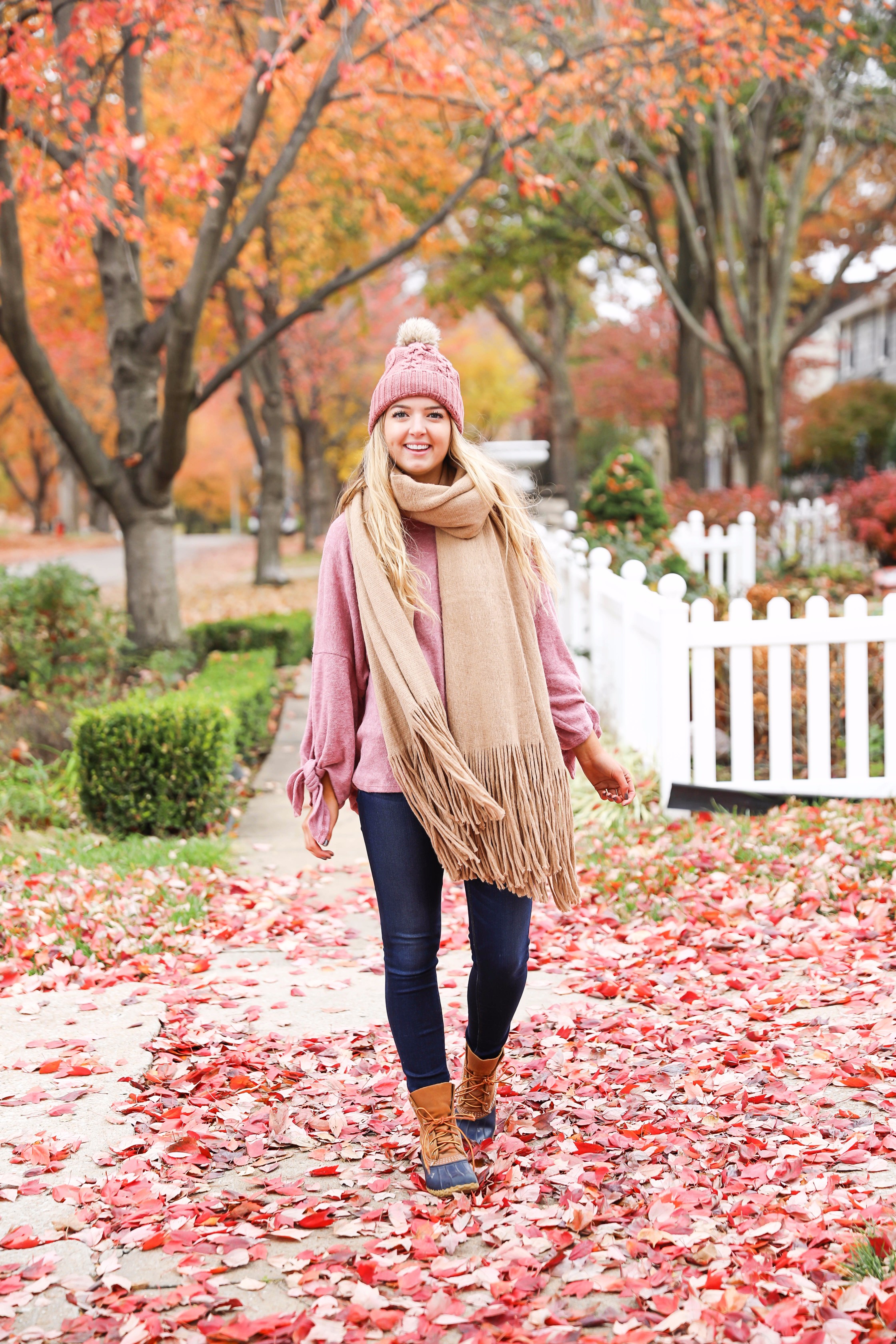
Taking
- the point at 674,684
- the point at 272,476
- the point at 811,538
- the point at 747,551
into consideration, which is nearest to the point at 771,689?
the point at 674,684

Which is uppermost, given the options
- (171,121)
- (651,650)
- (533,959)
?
(171,121)

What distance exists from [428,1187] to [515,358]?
3345cm

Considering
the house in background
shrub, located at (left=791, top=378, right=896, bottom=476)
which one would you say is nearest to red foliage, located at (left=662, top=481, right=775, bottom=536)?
shrub, located at (left=791, top=378, right=896, bottom=476)

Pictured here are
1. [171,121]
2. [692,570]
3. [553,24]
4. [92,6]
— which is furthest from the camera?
[171,121]

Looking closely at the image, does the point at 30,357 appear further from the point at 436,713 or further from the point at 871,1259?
the point at 871,1259

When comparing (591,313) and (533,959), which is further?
(591,313)

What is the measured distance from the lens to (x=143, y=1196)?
278cm

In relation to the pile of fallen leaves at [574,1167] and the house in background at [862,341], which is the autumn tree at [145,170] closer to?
the pile of fallen leaves at [574,1167]

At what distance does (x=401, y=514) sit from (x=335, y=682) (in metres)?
0.42

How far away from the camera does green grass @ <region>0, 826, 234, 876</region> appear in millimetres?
5438

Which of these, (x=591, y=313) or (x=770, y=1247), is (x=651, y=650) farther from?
(x=591, y=313)

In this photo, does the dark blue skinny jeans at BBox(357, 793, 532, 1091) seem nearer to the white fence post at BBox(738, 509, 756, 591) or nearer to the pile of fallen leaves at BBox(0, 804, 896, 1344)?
the pile of fallen leaves at BBox(0, 804, 896, 1344)

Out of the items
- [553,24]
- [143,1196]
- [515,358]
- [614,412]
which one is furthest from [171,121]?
[515,358]

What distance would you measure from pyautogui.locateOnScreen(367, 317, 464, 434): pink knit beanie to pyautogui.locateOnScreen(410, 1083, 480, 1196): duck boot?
1.57 meters
